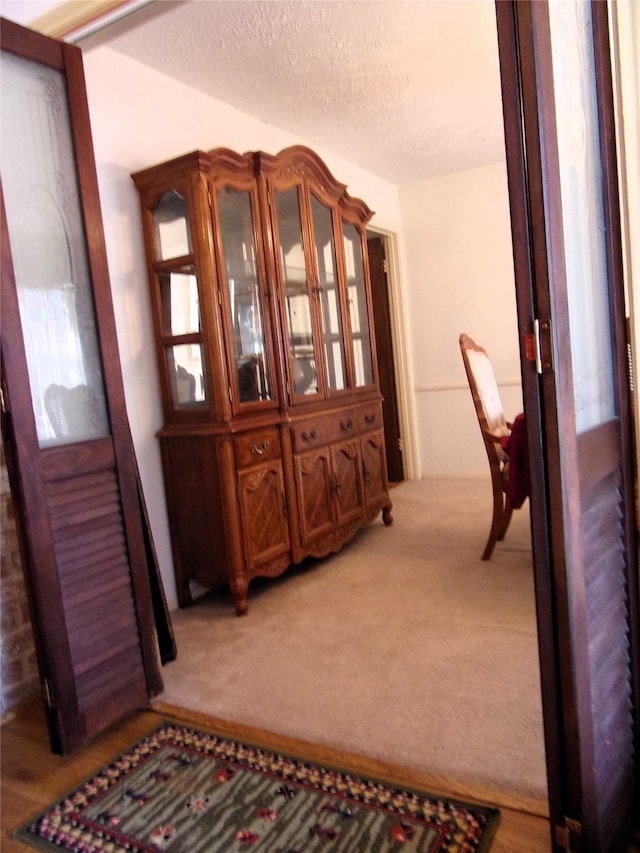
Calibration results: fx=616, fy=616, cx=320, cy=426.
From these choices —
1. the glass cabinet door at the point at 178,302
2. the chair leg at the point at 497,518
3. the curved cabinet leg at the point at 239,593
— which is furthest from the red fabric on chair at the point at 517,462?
the glass cabinet door at the point at 178,302

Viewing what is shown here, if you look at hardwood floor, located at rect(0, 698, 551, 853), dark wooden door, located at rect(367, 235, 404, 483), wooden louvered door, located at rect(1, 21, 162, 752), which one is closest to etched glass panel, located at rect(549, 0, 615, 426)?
hardwood floor, located at rect(0, 698, 551, 853)

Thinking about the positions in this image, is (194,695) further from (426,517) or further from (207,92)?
(207,92)

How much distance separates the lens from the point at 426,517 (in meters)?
3.97

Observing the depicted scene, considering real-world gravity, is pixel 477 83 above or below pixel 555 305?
above

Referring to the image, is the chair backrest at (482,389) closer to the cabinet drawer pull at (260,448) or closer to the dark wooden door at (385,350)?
the cabinet drawer pull at (260,448)

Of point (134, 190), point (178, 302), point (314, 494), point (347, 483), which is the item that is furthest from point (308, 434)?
point (134, 190)

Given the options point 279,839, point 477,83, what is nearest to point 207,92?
point 477,83

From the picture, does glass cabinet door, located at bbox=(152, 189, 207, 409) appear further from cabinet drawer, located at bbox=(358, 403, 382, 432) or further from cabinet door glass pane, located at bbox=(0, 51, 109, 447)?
cabinet drawer, located at bbox=(358, 403, 382, 432)

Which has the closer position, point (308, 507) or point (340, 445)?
point (308, 507)

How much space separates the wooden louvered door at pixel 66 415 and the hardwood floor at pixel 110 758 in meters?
0.06

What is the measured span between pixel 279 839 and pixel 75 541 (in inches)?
37.0

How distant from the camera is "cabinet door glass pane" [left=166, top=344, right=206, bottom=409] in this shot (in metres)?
2.68

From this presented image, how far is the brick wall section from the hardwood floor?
2.5 inches

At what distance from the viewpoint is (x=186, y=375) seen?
8.96ft
